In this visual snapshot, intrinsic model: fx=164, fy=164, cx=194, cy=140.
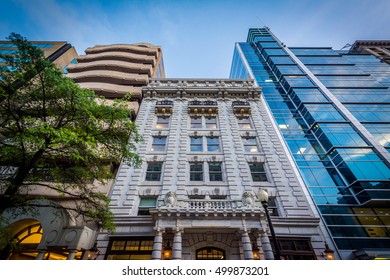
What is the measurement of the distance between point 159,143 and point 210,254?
1176 cm

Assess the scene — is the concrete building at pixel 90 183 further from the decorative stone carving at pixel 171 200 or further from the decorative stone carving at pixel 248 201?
the decorative stone carving at pixel 248 201

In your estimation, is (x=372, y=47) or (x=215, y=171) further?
(x=372, y=47)

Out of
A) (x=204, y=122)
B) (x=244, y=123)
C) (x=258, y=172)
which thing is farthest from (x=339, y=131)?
(x=204, y=122)

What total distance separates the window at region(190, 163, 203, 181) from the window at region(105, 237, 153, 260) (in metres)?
6.07

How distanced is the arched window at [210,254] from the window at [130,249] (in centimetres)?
341

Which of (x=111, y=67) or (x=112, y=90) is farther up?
(x=111, y=67)

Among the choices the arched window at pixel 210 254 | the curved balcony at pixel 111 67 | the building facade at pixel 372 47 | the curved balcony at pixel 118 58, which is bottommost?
the arched window at pixel 210 254

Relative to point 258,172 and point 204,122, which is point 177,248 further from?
point 204,122

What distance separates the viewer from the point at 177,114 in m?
21.7

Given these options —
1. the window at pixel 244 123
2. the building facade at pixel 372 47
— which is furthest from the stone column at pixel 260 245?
the building facade at pixel 372 47

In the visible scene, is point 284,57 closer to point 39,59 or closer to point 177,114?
point 177,114

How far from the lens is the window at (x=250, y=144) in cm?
→ 1820

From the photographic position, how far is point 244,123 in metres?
21.1
